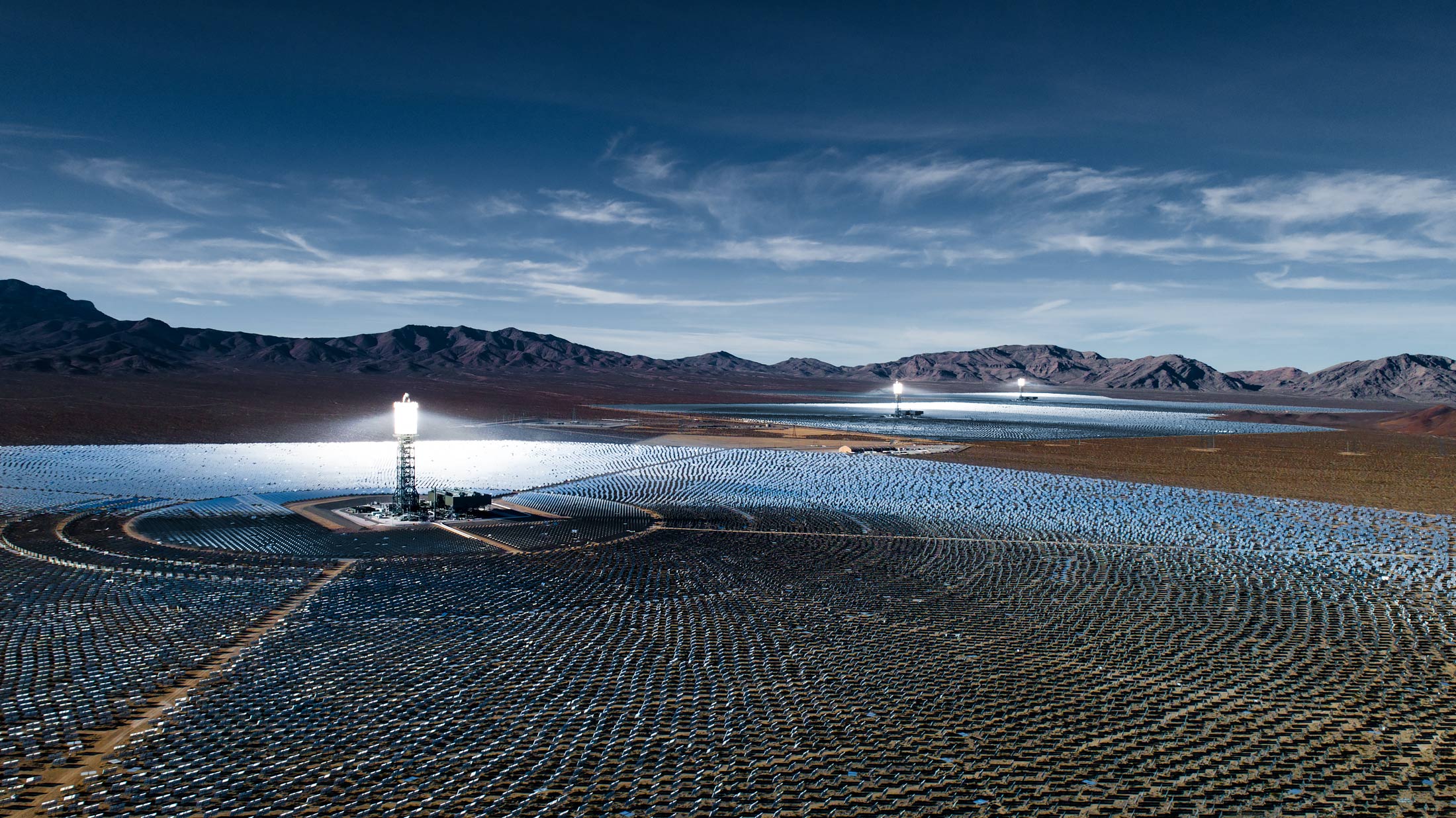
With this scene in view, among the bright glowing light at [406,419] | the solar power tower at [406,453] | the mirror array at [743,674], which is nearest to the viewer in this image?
the mirror array at [743,674]

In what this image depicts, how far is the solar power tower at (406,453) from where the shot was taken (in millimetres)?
23109

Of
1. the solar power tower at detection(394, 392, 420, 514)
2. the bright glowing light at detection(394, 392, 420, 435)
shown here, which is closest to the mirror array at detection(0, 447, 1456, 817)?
the solar power tower at detection(394, 392, 420, 514)

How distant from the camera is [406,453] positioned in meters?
24.4

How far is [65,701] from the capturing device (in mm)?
9992

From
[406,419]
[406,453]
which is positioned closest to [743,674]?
[406,453]

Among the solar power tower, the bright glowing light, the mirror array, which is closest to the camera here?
the mirror array

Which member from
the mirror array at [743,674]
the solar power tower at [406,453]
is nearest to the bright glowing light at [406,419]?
the solar power tower at [406,453]

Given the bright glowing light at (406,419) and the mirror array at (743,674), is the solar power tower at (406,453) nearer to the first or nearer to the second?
the bright glowing light at (406,419)

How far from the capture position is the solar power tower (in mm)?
23109

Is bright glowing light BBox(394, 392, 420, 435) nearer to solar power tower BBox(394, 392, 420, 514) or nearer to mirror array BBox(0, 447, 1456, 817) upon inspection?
solar power tower BBox(394, 392, 420, 514)

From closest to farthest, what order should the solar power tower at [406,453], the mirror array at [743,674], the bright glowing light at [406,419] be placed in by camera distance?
the mirror array at [743,674], the solar power tower at [406,453], the bright glowing light at [406,419]

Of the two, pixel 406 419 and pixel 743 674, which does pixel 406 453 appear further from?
pixel 743 674

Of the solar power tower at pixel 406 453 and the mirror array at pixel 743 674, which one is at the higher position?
the solar power tower at pixel 406 453

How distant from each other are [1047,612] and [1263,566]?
7.13 metres
